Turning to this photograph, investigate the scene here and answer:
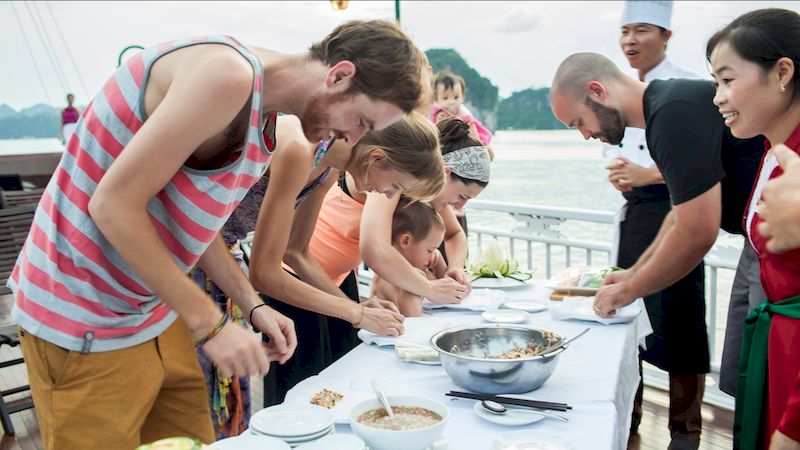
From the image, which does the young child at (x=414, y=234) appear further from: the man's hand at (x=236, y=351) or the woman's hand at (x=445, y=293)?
the man's hand at (x=236, y=351)

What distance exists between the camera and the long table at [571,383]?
1184 millimetres

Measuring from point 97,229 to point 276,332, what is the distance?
440 millimetres

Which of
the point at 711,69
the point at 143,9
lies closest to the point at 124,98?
the point at 711,69

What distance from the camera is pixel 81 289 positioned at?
1.12 m

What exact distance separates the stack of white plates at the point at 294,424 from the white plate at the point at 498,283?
1497 mm

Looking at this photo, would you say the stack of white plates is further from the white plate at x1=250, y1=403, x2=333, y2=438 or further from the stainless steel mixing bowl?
the stainless steel mixing bowl

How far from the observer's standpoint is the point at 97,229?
1.09 meters

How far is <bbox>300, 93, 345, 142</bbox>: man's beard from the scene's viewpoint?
1.20m

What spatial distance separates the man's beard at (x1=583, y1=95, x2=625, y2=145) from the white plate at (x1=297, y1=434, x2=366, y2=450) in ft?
5.23

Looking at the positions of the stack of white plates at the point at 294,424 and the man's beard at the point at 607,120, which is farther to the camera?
the man's beard at the point at 607,120

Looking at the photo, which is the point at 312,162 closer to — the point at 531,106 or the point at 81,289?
the point at 81,289

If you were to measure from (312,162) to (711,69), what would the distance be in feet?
3.50

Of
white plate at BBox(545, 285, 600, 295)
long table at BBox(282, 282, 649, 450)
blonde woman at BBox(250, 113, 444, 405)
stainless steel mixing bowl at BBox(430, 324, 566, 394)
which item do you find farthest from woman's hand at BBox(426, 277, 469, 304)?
stainless steel mixing bowl at BBox(430, 324, 566, 394)

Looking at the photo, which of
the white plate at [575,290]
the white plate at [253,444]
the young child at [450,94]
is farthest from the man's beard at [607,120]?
the young child at [450,94]
